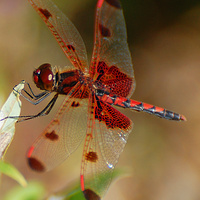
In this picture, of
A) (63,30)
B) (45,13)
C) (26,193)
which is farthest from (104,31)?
(26,193)

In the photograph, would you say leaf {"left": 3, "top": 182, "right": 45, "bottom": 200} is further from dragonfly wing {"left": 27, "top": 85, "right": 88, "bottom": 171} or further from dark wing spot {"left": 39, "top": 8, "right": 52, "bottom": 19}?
dark wing spot {"left": 39, "top": 8, "right": 52, "bottom": 19}

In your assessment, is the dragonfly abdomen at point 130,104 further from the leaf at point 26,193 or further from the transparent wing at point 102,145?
the leaf at point 26,193

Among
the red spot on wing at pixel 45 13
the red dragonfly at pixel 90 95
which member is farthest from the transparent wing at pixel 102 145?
the red spot on wing at pixel 45 13

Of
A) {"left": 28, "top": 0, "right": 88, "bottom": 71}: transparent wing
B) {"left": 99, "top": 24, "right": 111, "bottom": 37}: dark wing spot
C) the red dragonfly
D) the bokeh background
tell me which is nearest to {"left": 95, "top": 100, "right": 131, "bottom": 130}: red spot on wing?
the red dragonfly

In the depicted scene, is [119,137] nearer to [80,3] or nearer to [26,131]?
[26,131]

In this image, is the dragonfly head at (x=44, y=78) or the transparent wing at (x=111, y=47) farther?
the transparent wing at (x=111, y=47)

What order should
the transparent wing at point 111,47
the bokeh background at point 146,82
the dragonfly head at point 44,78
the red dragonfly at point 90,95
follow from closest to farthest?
the red dragonfly at point 90,95, the dragonfly head at point 44,78, the transparent wing at point 111,47, the bokeh background at point 146,82

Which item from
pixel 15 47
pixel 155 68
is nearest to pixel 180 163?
pixel 155 68
